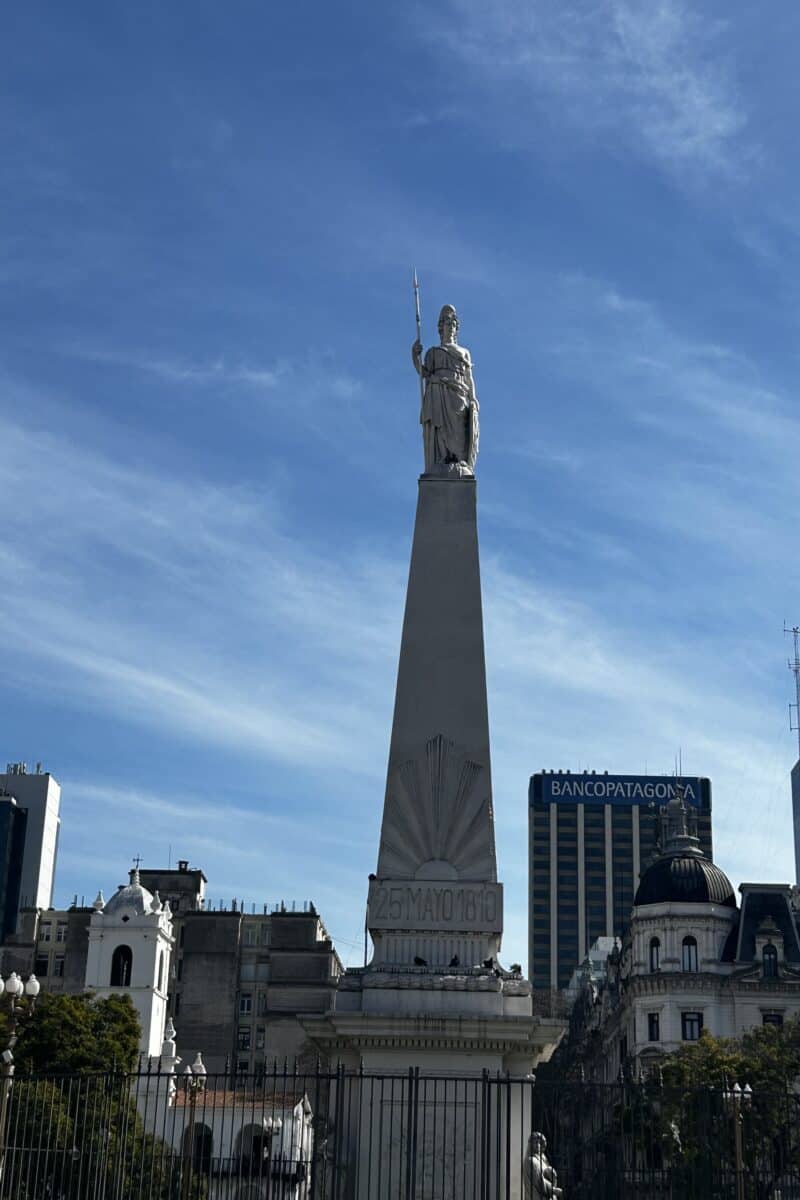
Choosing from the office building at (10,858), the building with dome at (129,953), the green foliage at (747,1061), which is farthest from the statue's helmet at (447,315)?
the office building at (10,858)

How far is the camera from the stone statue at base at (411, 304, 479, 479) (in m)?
26.7

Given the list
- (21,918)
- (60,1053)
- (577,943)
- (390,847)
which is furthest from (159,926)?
(577,943)

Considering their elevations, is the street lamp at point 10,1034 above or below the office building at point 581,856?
below

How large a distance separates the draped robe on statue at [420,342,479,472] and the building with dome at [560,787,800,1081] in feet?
153

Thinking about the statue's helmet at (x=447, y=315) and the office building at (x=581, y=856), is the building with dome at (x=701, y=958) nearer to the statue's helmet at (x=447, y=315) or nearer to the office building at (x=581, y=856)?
the statue's helmet at (x=447, y=315)

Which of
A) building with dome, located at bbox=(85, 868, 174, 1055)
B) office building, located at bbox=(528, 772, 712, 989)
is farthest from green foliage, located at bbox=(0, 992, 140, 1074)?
office building, located at bbox=(528, 772, 712, 989)

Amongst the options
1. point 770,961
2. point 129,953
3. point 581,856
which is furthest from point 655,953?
point 581,856

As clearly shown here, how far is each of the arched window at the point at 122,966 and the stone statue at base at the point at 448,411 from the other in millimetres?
46988

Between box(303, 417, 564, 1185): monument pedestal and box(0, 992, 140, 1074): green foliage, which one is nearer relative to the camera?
box(303, 417, 564, 1185): monument pedestal

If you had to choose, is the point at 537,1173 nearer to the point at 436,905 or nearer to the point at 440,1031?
the point at 440,1031

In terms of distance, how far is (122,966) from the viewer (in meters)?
69.0

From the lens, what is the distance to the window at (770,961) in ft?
226

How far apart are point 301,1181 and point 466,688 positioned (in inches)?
319

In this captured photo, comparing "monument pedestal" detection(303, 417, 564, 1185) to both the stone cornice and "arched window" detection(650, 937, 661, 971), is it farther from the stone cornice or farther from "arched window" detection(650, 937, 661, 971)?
"arched window" detection(650, 937, 661, 971)
